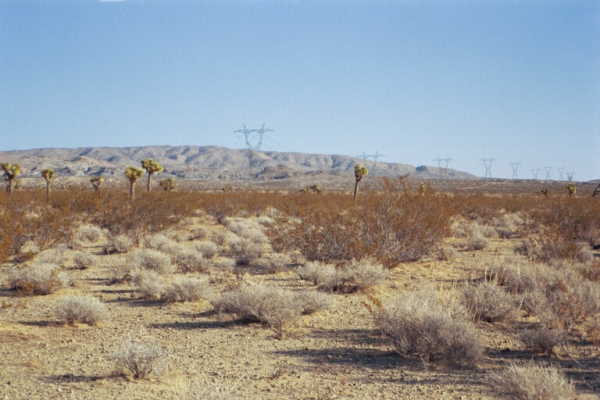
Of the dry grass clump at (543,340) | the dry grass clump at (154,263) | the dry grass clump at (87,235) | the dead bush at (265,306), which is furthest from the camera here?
the dry grass clump at (87,235)

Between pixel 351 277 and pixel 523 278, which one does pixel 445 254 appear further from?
pixel 351 277

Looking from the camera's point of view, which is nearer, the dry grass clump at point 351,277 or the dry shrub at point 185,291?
the dry shrub at point 185,291

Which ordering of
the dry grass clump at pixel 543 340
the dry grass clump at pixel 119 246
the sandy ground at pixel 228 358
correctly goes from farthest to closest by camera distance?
the dry grass clump at pixel 119 246 → the dry grass clump at pixel 543 340 → the sandy ground at pixel 228 358

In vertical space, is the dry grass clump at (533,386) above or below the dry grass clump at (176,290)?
above

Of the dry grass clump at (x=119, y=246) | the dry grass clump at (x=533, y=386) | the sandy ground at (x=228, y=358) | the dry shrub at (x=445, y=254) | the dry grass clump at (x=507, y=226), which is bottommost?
the dry grass clump at (x=119, y=246)

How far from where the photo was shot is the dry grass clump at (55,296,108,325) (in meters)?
7.48

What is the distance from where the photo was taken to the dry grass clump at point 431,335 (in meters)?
5.87

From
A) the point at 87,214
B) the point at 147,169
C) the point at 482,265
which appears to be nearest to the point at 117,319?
the point at 482,265

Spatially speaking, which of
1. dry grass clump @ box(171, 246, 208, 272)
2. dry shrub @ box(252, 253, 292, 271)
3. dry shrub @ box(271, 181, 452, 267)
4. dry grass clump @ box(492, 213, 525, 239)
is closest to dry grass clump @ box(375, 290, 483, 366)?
dry shrub @ box(271, 181, 452, 267)

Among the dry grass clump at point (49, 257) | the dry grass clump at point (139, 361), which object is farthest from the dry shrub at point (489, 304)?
the dry grass clump at point (49, 257)

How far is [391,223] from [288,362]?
688cm

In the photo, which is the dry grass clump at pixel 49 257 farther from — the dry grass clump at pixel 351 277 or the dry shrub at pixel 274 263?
the dry grass clump at pixel 351 277

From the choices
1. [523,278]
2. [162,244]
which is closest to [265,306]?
[523,278]

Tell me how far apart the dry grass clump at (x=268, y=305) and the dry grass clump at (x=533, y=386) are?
3349 millimetres
